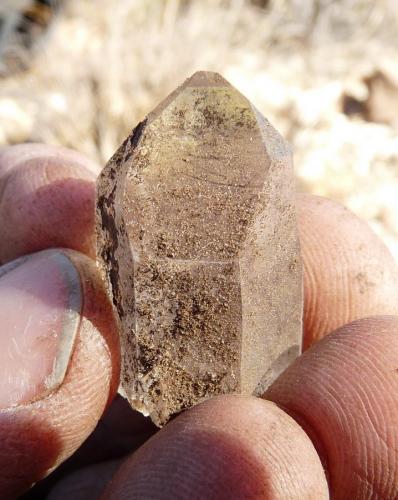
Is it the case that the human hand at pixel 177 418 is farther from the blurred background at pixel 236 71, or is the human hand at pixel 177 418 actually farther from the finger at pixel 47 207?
the blurred background at pixel 236 71

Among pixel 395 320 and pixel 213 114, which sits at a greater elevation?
pixel 213 114

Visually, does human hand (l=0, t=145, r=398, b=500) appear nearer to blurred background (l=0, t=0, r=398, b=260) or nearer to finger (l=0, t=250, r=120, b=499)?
finger (l=0, t=250, r=120, b=499)

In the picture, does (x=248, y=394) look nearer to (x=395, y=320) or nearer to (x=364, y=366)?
(x=364, y=366)

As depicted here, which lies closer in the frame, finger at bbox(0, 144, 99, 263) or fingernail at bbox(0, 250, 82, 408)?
fingernail at bbox(0, 250, 82, 408)

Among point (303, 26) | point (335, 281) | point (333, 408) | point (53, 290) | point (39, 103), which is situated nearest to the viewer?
point (333, 408)

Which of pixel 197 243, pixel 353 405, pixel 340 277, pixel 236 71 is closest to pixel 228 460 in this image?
pixel 353 405

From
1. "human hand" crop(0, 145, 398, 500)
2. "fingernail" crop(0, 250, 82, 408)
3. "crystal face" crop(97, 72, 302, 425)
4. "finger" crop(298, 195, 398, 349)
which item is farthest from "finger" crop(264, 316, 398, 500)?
"fingernail" crop(0, 250, 82, 408)

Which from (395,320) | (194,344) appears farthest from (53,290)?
(395,320)
